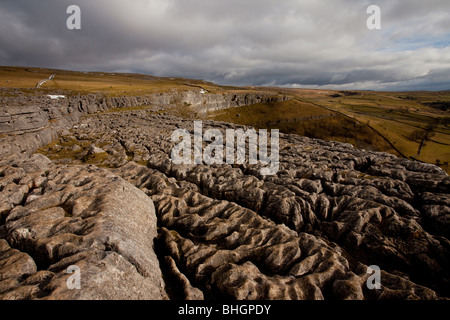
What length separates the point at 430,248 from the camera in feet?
90.2

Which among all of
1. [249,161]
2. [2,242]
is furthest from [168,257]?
[249,161]

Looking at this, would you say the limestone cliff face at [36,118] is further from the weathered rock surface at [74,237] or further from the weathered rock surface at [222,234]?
the weathered rock surface at [222,234]

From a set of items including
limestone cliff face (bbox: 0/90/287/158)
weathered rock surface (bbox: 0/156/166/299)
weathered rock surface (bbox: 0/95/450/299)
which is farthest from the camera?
limestone cliff face (bbox: 0/90/287/158)

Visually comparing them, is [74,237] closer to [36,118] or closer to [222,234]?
[222,234]

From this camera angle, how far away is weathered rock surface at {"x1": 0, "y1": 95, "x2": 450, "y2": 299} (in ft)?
60.5

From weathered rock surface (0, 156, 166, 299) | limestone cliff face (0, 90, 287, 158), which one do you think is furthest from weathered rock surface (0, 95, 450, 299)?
limestone cliff face (0, 90, 287, 158)

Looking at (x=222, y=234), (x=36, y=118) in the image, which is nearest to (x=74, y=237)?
(x=222, y=234)

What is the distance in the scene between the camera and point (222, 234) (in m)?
28.6

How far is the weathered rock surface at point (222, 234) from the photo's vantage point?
18.4 meters

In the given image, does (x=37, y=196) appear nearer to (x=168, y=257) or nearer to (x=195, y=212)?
(x=168, y=257)

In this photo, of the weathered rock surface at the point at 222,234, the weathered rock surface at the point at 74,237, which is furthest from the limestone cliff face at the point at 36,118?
the weathered rock surface at the point at 222,234

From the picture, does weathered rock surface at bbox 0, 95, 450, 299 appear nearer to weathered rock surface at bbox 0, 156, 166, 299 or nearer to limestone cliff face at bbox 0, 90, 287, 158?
weathered rock surface at bbox 0, 156, 166, 299

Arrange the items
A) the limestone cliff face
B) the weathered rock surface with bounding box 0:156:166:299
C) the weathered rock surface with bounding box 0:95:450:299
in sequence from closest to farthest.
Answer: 1. the weathered rock surface with bounding box 0:156:166:299
2. the weathered rock surface with bounding box 0:95:450:299
3. the limestone cliff face
